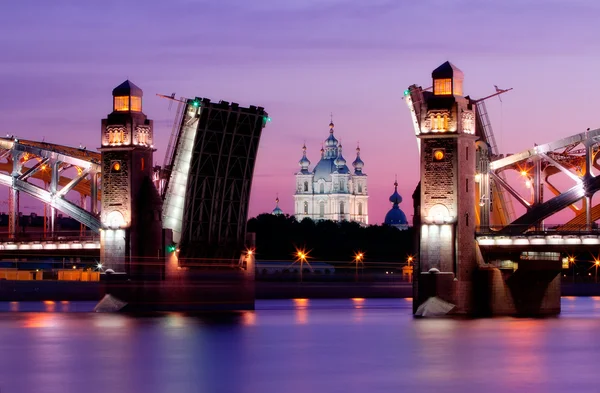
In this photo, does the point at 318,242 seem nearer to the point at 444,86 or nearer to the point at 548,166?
the point at 548,166

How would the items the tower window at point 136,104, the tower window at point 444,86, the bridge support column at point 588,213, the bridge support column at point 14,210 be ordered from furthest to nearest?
the bridge support column at point 14,210 < the tower window at point 136,104 < the bridge support column at point 588,213 < the tower window at point 444,86

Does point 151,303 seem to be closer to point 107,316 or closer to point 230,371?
point 107,316

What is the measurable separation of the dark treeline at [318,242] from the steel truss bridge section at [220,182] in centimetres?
5245

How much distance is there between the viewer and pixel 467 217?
72.6 metres


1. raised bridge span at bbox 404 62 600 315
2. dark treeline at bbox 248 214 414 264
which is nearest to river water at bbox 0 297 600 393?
raised bridge span at bbox 404 62 600 315

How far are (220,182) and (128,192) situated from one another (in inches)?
179

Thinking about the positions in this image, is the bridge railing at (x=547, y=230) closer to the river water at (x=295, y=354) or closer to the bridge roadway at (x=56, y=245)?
the river water at (x=295, y=354)

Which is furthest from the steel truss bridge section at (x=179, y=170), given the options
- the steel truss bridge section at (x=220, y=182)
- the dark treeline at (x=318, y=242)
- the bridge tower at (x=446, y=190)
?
the dark treeline at (x=318, y=242)

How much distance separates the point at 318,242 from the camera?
13800 centimetres

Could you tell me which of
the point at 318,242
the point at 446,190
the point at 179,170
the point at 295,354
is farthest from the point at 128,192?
the point at 318,242

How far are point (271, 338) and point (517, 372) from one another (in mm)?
15914

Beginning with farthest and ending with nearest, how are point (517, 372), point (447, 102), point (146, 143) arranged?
point (146, 143), point (447, 102), point (517, 372)

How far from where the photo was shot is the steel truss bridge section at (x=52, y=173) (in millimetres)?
81125

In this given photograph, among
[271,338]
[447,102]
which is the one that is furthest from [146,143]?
[271,338]
